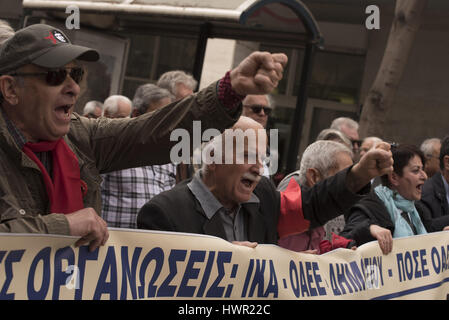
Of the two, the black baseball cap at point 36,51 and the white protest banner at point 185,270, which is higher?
the black baseball cap at point 36,51

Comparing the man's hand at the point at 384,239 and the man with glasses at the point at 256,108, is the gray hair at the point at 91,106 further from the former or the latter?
the man's hand at the point at 384,239

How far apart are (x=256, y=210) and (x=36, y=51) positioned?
1.30 metres

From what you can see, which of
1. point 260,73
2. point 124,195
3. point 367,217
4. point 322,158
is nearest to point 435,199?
point 367,217

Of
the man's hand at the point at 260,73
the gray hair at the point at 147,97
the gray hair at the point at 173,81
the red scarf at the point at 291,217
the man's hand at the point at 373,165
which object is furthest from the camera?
the gray hair at the point at 173,81

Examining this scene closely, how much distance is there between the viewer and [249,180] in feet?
10.9

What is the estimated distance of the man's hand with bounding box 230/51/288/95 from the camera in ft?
7.81

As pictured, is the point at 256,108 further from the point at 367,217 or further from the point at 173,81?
the point at 367,217

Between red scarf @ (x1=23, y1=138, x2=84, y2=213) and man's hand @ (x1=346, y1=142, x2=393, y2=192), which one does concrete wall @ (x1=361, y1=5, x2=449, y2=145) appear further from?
red scarf @ (x1=23, y1=138, x2=84, y2=213)

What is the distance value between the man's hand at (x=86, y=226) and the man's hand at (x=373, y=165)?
3.93 ft

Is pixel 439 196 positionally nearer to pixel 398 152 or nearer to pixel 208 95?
pixel 398 152

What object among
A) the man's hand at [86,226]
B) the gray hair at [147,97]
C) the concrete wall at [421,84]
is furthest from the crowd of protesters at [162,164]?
the concrete wall at [421,84]

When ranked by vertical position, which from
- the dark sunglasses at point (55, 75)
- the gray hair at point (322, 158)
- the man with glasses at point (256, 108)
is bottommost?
the gray hair at point (322, 158)

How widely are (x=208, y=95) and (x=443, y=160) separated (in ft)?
13.0

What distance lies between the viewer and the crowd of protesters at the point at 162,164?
8.20ft
